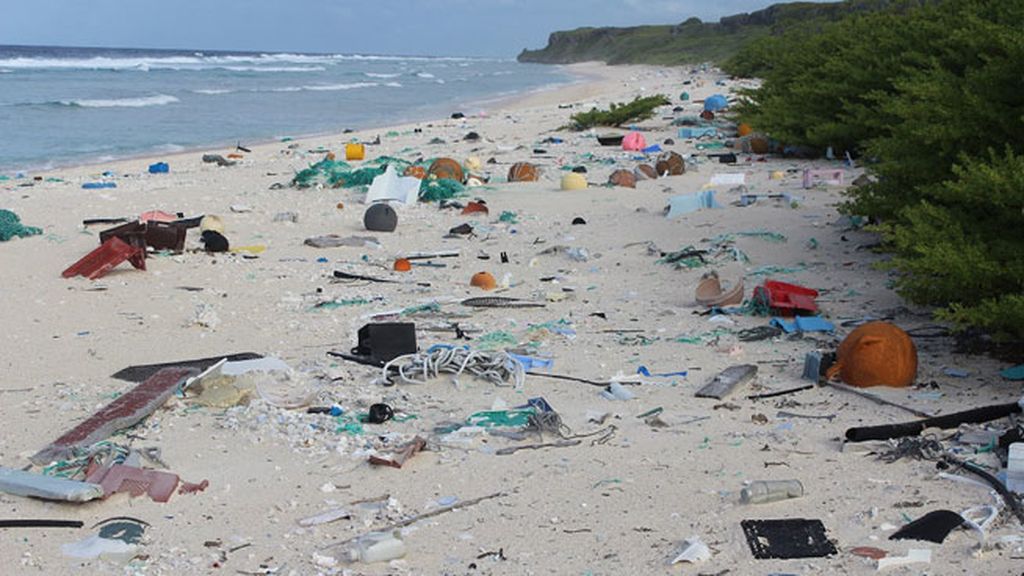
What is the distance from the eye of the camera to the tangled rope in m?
4.75

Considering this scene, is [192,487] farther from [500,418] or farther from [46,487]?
[500,418]

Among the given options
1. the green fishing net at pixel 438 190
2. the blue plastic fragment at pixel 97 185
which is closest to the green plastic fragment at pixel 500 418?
the green fishing net at pixel 438 190

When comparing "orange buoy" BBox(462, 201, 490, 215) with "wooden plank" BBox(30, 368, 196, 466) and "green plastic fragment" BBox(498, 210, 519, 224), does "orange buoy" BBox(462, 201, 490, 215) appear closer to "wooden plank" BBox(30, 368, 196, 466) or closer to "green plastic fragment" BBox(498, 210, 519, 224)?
"green plastic fragment" BBox(498, 210, 519, 224)

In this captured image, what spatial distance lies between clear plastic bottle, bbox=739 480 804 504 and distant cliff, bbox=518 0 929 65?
1214 inches

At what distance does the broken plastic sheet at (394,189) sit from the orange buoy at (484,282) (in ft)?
11.0

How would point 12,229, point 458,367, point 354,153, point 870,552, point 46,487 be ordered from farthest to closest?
point 354,153
point 12,229
point 458,367
point 46,487
point 870,552

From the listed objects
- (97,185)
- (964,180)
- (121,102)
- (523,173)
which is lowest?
(97,185)

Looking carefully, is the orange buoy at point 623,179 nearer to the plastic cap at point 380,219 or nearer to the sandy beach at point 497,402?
the sandy beach at point 497,402

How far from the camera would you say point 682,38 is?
2744 inches

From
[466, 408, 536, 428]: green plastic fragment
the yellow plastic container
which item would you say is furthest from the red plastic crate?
the yellow plastic container

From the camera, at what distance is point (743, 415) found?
167 inches

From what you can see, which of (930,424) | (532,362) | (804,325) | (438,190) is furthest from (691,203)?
(930,424)

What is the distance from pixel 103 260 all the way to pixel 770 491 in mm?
5324

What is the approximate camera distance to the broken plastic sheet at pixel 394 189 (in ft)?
33.3
